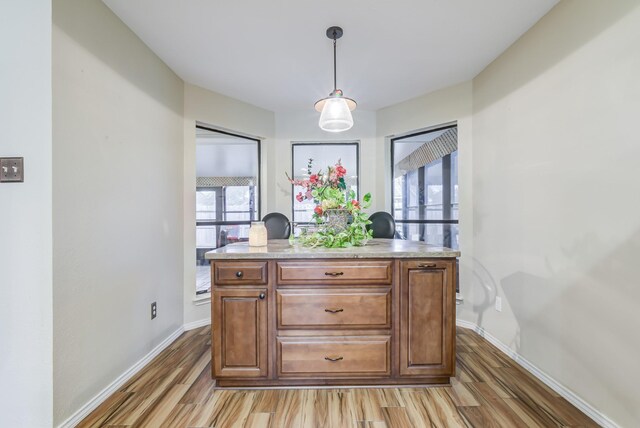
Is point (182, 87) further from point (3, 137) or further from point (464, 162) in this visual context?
point (464, 162)

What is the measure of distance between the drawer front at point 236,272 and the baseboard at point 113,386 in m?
1.00

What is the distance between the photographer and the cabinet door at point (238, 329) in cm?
190

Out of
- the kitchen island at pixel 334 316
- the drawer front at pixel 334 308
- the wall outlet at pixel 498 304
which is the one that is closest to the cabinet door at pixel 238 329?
the kitchen island at pixel 334 316

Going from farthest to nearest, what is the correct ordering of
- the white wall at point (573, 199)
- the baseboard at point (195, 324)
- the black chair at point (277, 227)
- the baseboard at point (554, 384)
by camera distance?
the black chair at point (277, 227) → the baseboard at point (195, 324) → the baseboard at point (554, 384) → the white wall at point (573, 199)

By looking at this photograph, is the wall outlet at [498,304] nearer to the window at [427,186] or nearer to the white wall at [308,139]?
the window at [427,186]

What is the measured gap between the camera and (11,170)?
1.54 m

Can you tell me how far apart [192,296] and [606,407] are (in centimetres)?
325

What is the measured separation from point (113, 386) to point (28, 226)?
1165 mm

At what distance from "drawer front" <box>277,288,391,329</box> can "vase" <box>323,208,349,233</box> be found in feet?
1.55

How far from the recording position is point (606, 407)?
63.4 inches

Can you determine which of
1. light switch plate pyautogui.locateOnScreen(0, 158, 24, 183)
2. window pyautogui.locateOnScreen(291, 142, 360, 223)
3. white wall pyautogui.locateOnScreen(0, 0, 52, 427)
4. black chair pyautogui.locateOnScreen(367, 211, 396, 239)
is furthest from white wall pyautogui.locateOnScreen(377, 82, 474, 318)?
light switch plate pyautogui.locateOnScreen(0, 158, 24, 183)

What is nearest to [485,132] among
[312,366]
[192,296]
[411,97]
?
[411,97]

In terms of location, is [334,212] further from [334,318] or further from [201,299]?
[201,299]

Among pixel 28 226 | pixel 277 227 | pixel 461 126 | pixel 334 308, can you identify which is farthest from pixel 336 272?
pixel 461 126
